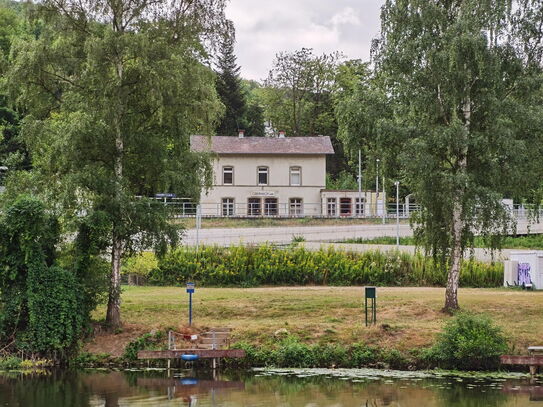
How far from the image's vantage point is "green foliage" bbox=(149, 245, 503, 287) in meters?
39.3

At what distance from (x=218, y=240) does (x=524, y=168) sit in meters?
27.8

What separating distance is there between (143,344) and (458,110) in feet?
39.9

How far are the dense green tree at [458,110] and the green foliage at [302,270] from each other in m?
11.2

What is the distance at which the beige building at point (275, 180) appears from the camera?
69375 millimetres

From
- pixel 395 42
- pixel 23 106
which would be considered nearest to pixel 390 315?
pixel 395 42

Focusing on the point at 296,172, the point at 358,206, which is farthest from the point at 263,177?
the point at 358,206

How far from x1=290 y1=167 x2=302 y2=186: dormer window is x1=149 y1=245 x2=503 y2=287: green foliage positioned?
97.9 ft

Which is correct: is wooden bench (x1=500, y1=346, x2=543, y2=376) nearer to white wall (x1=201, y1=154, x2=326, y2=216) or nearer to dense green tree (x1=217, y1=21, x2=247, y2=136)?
white wall (x1=201, y1=154, x2=326, y2=216)

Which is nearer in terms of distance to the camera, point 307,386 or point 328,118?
point 307,386

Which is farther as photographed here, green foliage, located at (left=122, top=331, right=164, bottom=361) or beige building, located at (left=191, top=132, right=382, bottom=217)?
beige building, located at (left=191, top=132, right=382, bottom=217)

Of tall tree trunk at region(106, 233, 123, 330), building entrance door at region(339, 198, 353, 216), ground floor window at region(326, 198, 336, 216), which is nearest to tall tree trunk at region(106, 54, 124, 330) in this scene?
tall tree trunk at region(106, 233, 123, 330)

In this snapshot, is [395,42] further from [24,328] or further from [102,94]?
[24,328]

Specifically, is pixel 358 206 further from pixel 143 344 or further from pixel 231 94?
pixel 143 344

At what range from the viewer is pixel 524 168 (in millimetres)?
26891
